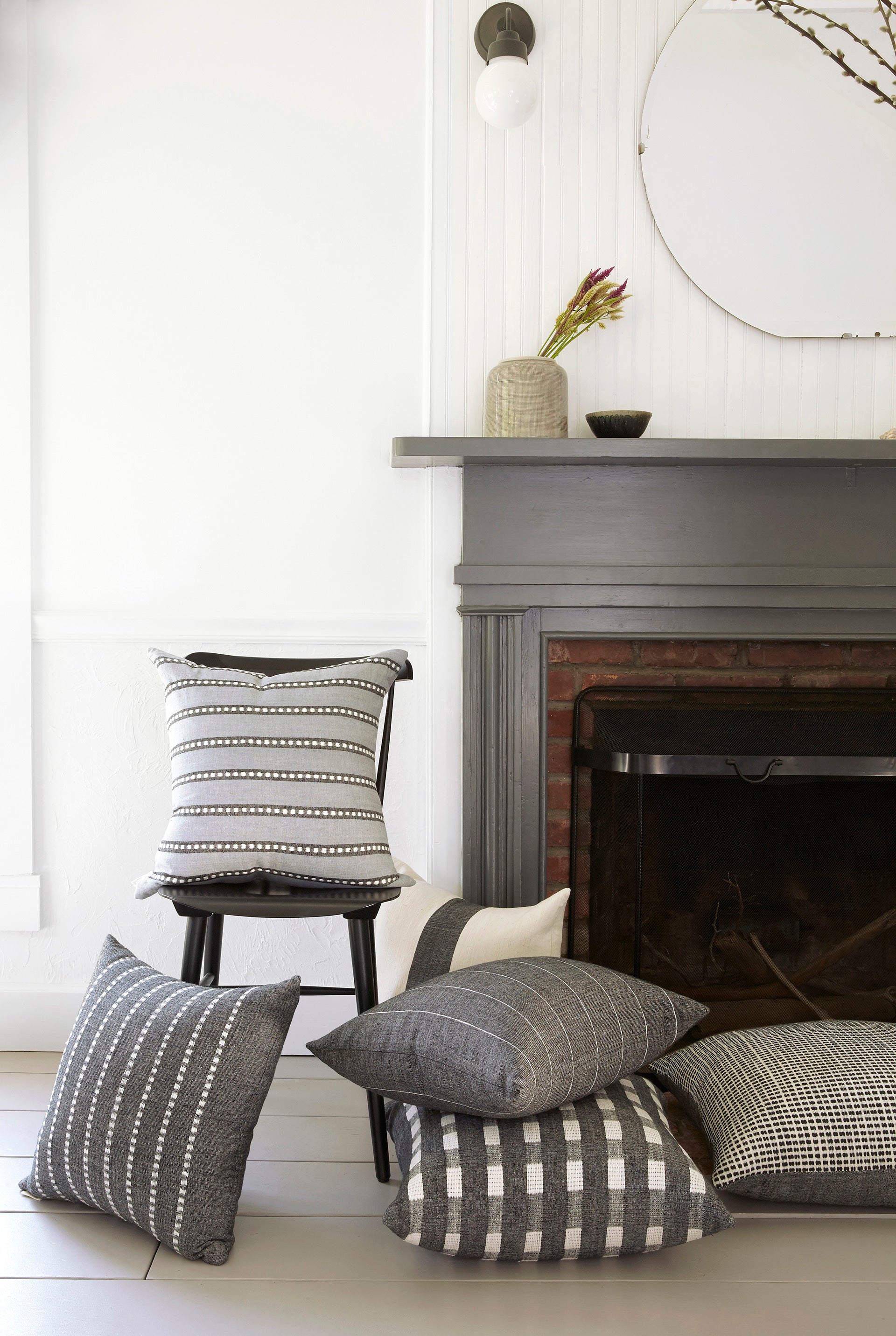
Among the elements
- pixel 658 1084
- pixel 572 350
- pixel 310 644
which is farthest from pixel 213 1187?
pixel 572 350

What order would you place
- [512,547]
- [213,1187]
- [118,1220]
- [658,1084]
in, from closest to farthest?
[213,1187] < [118,1220] < [658,1084] < [512,547]

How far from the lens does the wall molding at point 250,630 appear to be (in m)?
2.12

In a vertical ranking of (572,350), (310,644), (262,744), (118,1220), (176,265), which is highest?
(176,265)

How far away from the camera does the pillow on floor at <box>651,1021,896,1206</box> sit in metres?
1.48

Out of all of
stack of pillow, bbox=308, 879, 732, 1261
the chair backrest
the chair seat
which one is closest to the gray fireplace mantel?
the chair backrest

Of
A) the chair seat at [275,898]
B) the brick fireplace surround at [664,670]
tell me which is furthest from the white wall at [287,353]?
the chair seat at [275,898]

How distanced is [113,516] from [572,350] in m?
1.05

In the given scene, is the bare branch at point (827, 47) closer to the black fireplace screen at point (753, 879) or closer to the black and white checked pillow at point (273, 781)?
the black fireplace screen at point (753, 879)

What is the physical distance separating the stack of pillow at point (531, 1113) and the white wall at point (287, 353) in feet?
2.23

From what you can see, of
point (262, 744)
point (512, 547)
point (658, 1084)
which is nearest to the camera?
point (262, 744)

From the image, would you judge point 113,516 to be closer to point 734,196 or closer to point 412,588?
point 412,588

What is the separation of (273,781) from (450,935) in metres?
0.45

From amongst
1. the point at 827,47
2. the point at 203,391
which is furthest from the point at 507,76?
the point at 203,391

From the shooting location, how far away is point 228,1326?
1204 millimetres
